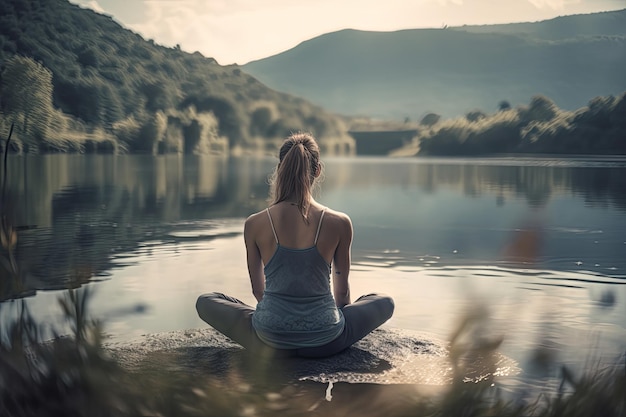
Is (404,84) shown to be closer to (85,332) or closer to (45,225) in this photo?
(45,225)

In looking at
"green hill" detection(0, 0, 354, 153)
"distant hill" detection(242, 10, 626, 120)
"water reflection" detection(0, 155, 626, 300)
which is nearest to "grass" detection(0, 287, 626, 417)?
"water reflection" detection(0, 155, 626, 300)

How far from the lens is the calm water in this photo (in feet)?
11.4

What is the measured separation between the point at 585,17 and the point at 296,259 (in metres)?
31.1

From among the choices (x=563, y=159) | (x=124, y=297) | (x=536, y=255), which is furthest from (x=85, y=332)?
(x=563, y=159)

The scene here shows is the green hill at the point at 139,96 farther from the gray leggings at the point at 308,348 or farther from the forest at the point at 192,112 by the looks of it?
A: the gray leggings at the point at 308,348

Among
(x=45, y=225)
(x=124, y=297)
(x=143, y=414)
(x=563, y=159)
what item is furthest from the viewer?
(x=563, y=159)

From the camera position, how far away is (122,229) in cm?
882

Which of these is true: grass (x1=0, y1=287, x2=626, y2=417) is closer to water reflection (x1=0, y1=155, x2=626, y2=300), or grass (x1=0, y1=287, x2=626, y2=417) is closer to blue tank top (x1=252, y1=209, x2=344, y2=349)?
water reflection (x1=0, y1=155, x2=626, y2=300)

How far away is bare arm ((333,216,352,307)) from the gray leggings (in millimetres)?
53

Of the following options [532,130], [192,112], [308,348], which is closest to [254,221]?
[308,348]

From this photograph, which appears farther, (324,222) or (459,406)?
(324,222)

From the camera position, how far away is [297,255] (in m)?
2.96

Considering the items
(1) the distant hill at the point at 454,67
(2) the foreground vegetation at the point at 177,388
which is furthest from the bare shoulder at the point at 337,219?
(1) the distant hill at the point at 454,67

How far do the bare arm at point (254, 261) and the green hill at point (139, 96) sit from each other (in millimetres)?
15272
